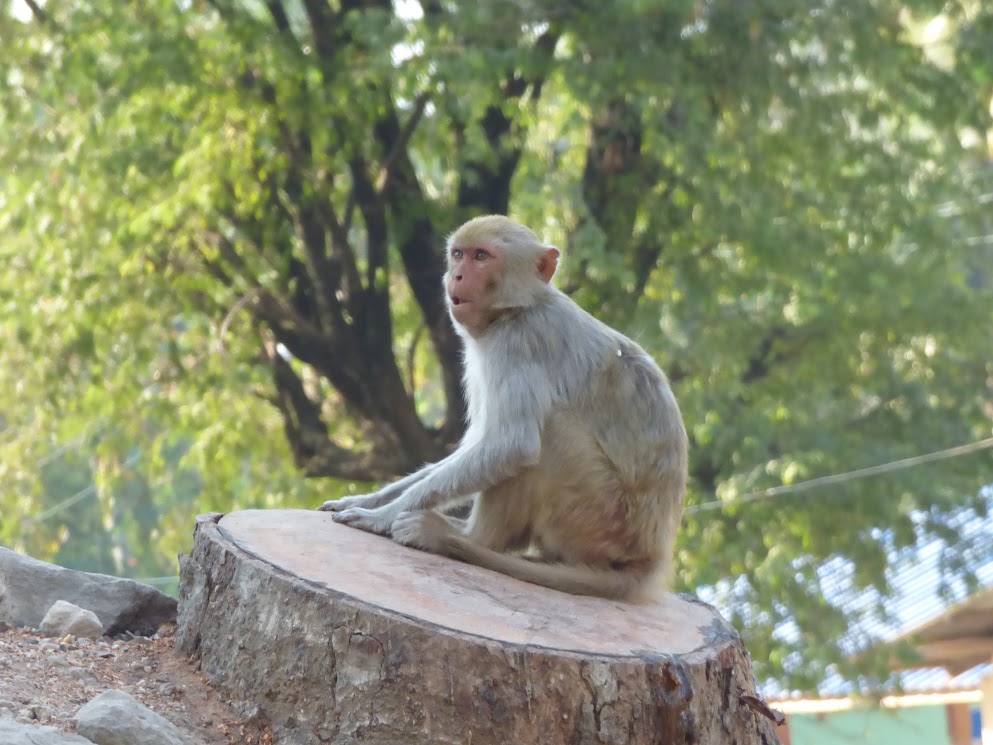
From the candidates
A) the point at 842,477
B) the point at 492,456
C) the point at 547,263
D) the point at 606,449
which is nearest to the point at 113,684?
the point at 492,456

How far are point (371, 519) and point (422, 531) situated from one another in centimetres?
25

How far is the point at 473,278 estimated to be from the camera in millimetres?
4922

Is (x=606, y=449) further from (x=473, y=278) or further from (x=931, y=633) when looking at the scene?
(x=931, y=633)

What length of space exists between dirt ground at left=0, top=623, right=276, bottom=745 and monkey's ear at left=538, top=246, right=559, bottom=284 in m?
1.88

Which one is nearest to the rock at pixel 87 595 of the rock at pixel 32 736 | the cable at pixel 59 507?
the rock at pixel 32 736

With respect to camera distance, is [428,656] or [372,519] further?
[372,519]

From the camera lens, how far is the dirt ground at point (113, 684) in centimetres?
376

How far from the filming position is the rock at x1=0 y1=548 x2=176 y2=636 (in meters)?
4.76

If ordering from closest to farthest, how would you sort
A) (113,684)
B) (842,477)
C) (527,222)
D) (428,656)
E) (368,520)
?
(428,656) < (113,684) < (368,520) < (842,477) < (527,222)

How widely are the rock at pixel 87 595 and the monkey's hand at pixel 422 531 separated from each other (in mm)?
975

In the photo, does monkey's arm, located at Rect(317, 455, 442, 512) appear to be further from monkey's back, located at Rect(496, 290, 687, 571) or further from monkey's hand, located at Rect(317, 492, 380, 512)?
monkey's back, located at Rect(496, 290, 687, 571)

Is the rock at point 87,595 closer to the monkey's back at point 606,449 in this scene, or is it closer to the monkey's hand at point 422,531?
the monkey's hand at point 422,531

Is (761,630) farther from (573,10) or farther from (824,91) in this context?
(573,10)

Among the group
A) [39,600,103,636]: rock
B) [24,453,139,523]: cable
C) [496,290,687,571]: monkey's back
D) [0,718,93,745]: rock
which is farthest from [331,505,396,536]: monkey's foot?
[24,453,139,523]: cable
